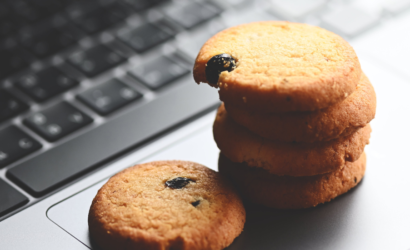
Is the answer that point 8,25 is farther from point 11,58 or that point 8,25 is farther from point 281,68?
point 281,68

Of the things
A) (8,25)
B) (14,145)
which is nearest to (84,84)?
(14,145)

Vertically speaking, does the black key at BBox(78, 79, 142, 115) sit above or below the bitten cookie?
below

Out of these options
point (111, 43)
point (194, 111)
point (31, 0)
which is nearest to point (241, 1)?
point (111, 43)

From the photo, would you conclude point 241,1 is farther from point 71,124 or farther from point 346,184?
point 346,184

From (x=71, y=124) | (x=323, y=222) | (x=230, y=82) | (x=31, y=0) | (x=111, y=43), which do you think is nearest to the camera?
(x=230, y=82)

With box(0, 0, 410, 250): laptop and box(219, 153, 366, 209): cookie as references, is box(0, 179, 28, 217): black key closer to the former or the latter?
box(0, 0, 410, 250): laptop

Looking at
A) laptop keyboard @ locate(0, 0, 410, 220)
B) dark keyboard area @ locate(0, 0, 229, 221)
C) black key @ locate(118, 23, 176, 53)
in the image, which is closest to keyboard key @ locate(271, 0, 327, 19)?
laptop keyboard @ locate(0, 0, 410, 220)

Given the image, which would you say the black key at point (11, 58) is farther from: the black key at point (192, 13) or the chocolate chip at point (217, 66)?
the chocolate chip at point (217, 66)

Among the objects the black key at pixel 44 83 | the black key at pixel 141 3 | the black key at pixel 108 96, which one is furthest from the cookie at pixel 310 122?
the black key at pixel 141 3
